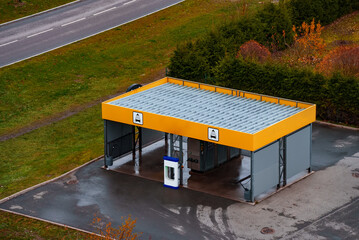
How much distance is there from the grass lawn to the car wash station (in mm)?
2572

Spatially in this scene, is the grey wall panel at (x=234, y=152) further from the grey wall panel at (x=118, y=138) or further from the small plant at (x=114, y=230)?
the small plant at (x=114, y=230)

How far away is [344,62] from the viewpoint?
44.1 meters

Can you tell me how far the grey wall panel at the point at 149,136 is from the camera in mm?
39359

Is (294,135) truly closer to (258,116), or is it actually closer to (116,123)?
(258,116)

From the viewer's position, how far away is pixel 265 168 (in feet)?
109

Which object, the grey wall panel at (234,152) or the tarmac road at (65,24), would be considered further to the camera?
the tarmac road at (65,24)

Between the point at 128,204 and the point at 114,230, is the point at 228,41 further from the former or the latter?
the point at 114,230

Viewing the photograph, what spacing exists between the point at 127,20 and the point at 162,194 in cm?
2552

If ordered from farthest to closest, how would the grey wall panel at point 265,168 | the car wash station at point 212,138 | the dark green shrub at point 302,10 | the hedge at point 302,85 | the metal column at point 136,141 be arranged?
the dark green shrub at point 302,10 → the hedge at point 302,85 → the metal column at point 136,141 → the car wash station at point 212,138 → the grey wall panel at point 265,168

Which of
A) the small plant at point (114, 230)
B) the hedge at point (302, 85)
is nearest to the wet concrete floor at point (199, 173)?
the small plant at point (114, 230)

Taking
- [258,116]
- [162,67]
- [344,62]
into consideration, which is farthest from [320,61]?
[258,116]

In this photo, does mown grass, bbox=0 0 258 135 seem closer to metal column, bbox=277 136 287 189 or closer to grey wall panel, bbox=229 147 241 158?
grey wall panel, bbox=229 147 241 158

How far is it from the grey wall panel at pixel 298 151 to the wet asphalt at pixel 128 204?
1.39 m

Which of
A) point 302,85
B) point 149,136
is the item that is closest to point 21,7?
point 149,136
